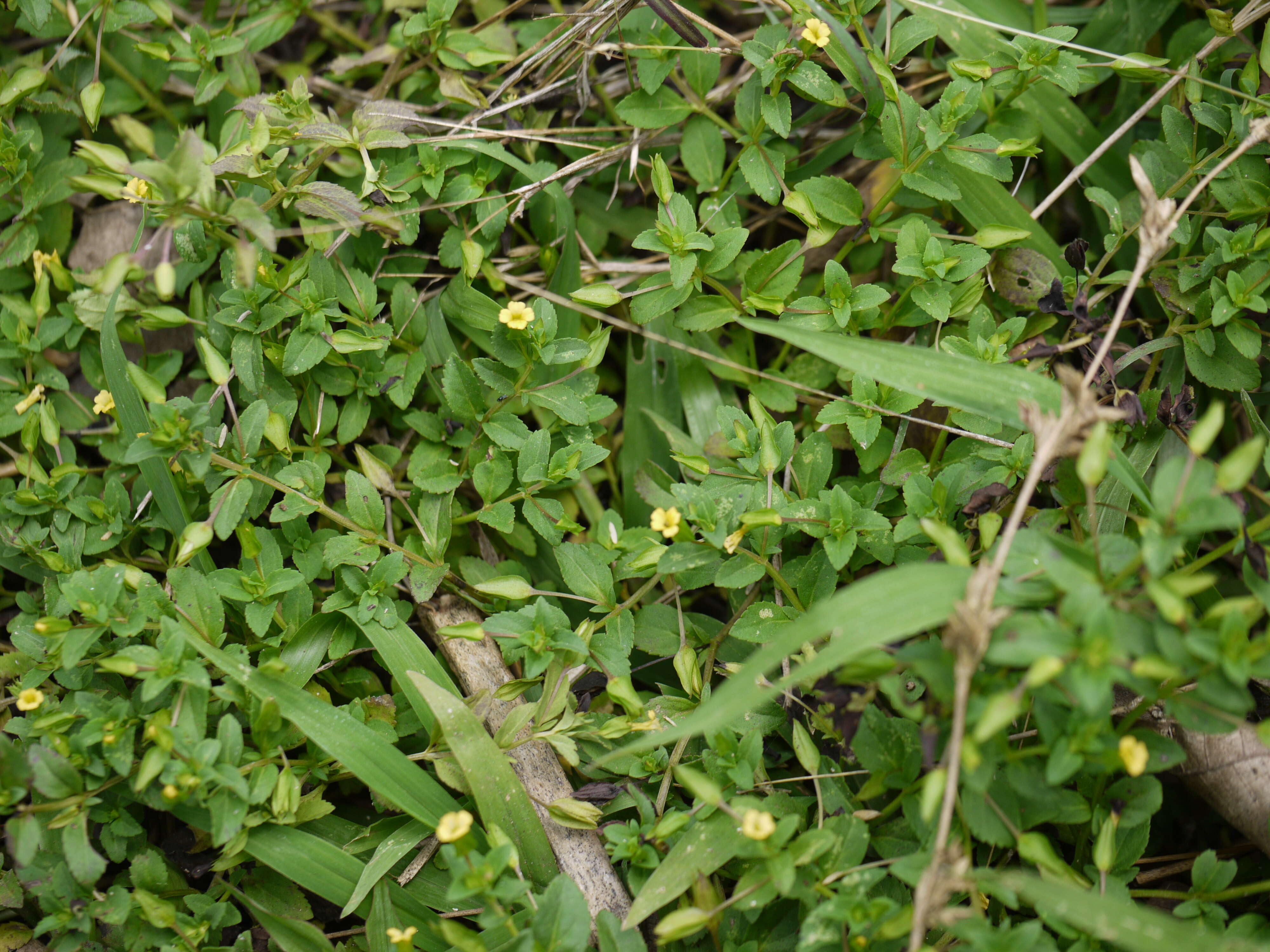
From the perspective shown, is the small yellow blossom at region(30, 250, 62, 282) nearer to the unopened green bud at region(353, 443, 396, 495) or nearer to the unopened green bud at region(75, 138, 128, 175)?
the unopened green bud at region(75, 138, 128, 175)

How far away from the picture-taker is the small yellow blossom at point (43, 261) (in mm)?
2811

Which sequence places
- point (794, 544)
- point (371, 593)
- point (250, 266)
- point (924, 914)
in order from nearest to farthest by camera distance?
point (924, 914) < point (250, 266) < point (371, 593) < point (794, 544)

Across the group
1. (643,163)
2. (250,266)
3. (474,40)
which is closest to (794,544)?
(643,163)

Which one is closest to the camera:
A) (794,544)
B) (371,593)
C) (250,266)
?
(250,266)

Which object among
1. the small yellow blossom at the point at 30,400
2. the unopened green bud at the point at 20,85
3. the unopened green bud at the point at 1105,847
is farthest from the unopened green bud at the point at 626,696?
the unopened green bud at the point at 20,85

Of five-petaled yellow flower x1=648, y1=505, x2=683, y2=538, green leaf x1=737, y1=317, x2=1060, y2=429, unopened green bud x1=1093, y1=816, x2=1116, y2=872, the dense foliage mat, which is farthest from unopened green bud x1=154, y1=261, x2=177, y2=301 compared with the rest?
unopened green bud x1=1093, y1=816, x2=1116, y2=872

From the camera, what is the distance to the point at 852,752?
2215mm

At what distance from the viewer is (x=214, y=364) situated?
2.53m

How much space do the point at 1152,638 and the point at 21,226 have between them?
3.51 meters

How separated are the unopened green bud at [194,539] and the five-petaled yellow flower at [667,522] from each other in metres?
1.19

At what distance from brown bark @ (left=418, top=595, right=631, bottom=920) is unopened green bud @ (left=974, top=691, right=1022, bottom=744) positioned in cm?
114

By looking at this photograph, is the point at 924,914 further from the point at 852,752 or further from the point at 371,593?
the point at 371,593

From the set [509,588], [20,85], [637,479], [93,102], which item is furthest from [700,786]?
[20,85]

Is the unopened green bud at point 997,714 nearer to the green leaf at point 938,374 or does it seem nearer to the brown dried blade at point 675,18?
the green leaf at point 938,374
